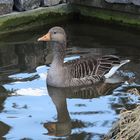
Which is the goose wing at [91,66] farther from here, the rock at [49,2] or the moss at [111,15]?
the rock at [49,2]

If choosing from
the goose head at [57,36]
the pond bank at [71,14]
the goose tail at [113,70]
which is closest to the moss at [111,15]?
the pond bank at [71,14]

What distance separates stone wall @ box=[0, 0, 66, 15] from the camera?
10.4m

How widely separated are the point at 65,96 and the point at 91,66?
30.2 inches

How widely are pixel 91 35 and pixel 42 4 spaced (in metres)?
1.39

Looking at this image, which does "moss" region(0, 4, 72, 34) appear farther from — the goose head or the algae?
the goose head

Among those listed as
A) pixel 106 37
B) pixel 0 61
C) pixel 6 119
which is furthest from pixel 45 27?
pixel 6 119

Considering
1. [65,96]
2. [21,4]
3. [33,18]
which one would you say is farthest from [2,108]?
[33,18]

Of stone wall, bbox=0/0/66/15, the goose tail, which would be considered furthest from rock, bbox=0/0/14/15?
the goose tail

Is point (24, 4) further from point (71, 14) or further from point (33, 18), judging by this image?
point (71, 14)

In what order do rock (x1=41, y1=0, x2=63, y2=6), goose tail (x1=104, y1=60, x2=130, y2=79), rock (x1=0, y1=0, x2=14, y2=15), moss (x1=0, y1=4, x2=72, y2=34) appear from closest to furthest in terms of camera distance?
1. goose tail (x1=104, y1=60, x2=130, y2=79)
2. rock (x1=0, y1=0, x2=14, y2=15)
3. moss (x1=0, y1=4, x2=72, y2=34)
4. rock (x1=41, y1=0, x2=63, y2=6)

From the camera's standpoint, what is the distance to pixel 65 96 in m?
7.64

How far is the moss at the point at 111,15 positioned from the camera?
10.9m

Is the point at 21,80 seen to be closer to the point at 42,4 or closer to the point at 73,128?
the point at 73,128

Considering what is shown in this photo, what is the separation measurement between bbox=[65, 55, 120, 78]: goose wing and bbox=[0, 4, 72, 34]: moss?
2649 mm
